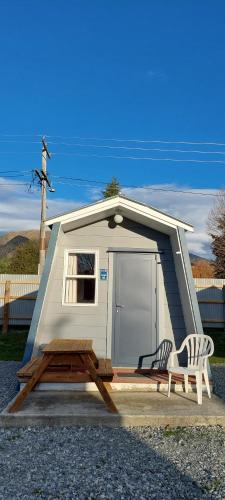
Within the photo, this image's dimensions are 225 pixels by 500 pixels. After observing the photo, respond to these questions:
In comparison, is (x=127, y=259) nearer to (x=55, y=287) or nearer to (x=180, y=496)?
(x=55, y=287)

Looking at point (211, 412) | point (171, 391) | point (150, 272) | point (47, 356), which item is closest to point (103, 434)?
point (47, 356)

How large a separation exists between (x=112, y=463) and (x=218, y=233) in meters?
21.0

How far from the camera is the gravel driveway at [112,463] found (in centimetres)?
Result: 293

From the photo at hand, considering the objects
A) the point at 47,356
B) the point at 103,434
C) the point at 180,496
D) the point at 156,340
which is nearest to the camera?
the point at 180,496

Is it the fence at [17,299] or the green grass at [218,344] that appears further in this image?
the fence at [17,299]

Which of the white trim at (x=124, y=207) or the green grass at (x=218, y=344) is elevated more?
the white trim at (x=124, y=207)

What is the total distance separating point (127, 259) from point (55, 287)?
130 centimetres

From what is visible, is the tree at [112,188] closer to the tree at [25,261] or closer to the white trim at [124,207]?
the tree at [25,261]

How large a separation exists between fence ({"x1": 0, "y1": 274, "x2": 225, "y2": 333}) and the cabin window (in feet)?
26.2

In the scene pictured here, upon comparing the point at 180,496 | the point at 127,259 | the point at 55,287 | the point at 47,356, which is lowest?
the point at 180,496

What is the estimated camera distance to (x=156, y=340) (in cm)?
637

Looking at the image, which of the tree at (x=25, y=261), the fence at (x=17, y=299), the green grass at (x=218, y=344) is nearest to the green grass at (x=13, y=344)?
the fence at (x=17, y=299)

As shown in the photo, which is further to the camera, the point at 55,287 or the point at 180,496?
the point at 55,287

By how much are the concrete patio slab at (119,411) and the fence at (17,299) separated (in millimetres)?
9197
